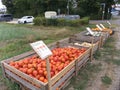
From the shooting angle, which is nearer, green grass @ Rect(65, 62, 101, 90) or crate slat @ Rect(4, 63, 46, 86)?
crate slat @ Rect(4, 63, 46, 86)

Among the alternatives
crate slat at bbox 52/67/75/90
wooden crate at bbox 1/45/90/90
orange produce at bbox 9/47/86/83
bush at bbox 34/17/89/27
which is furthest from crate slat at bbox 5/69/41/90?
bush at bbox 34/17/89/27

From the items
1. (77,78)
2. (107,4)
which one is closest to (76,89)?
(77,78)

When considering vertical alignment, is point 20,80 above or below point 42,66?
below

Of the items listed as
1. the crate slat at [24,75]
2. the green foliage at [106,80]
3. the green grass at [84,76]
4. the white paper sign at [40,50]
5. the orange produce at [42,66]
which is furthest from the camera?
the green foliage at [106,80]

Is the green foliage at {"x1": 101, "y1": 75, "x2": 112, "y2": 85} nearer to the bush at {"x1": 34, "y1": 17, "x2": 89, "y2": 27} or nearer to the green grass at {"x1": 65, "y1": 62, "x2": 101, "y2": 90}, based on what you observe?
the green grass at {"x1": 65, "y1": 62, "x2": 101, "y2": 90}

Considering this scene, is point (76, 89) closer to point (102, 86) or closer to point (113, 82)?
point (102, 86)

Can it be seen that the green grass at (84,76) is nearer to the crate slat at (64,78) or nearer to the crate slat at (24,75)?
the crate slat at (64,78)

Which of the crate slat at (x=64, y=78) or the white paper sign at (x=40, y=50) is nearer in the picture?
the white paper sign at (x=40, y=50)

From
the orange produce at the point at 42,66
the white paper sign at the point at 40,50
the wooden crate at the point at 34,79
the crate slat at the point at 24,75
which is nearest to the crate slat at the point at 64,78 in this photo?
the wooden crate at the point at 34,79

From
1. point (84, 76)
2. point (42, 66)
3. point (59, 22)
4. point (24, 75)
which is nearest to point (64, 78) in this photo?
point (42, 66)

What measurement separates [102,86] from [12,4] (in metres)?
33.0

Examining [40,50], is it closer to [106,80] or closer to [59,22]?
[106,80]

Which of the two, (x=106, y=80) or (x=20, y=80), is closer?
(x=20, y=80)

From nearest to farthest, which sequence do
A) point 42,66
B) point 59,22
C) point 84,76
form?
1. point 42,66
2. point 84,76
3. point 59,22
